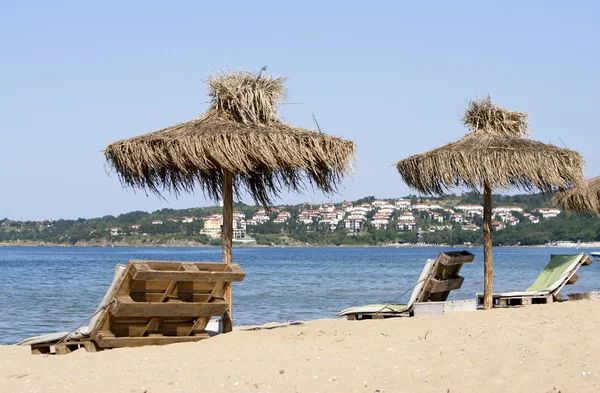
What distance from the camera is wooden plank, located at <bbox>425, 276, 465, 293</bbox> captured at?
926 centimetres

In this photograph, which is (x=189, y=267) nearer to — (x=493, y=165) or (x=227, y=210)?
(x=227, y=210)

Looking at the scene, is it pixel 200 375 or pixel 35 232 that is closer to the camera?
pixel 200 375

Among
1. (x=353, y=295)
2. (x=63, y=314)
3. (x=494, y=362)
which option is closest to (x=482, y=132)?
(x=494, y=362)

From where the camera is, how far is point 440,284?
9375 mm

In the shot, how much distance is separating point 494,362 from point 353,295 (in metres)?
14.6

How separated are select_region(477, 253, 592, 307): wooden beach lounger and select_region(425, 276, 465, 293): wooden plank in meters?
0.94

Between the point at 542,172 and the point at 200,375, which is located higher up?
the point at 542,172

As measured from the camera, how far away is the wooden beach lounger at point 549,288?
10.6 meters

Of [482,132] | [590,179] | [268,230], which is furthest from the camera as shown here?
[268,230]

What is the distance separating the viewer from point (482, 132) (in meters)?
10.4

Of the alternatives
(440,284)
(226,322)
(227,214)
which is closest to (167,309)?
(226,322)

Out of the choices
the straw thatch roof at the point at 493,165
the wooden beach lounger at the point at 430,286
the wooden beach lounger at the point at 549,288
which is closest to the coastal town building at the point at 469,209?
the wooden beach lounger at the point at 549,288

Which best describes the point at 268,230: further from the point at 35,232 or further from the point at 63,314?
the point at 63,314

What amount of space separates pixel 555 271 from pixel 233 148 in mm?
5614
